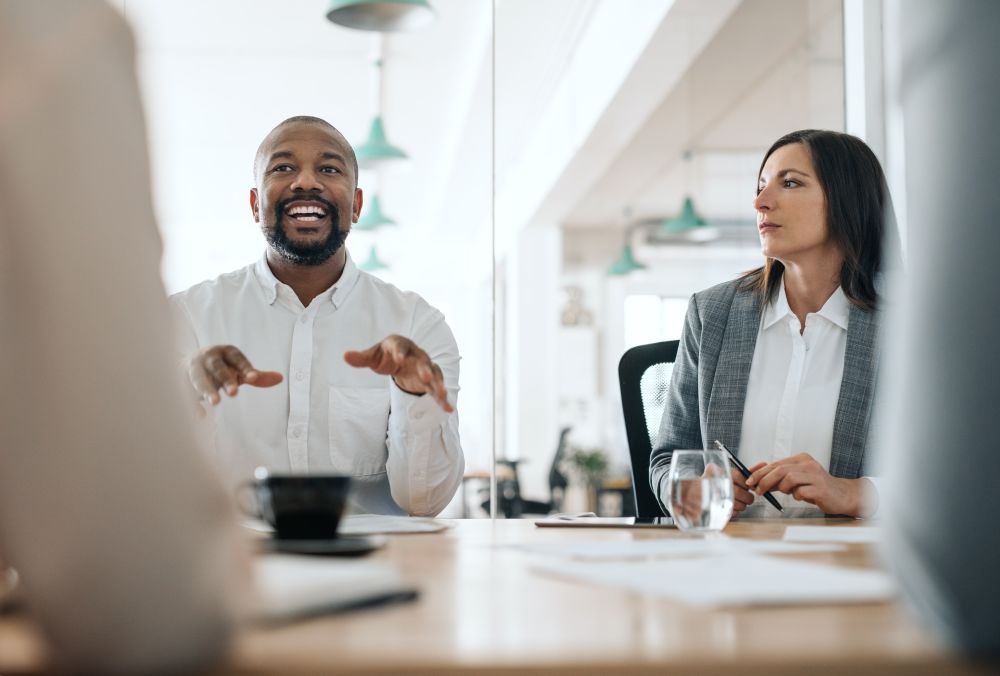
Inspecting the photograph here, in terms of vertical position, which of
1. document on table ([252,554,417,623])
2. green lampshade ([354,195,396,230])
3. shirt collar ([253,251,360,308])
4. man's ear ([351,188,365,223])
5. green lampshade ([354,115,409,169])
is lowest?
document on table ([252,554,417,623])

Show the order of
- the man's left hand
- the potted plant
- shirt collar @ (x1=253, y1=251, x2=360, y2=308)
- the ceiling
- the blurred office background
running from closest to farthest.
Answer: the man's left hand < shirt collar @ (x1=253, y1=251, x2=360, y2=308) < the blurred office background < the ceiling < the potted plant

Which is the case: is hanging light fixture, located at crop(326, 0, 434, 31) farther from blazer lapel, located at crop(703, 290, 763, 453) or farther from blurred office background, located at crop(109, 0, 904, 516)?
blazer lapel, located at crop(703, 290, 763, 453)

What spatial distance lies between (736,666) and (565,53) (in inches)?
219

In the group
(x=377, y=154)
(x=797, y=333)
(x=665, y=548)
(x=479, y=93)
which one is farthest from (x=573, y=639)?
(x=479, y=93)

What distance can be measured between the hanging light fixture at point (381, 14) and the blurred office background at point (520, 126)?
0.97 feet

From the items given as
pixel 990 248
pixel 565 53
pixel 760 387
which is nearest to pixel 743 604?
pixel 990 248

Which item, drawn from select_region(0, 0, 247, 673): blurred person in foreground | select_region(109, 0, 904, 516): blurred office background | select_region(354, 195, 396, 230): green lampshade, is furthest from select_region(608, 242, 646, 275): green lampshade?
select_region(0, 0, 247, 673): blurred person in foreground

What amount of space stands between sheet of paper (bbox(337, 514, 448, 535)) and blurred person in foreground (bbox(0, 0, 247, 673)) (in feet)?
2.56

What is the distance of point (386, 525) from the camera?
140 cm

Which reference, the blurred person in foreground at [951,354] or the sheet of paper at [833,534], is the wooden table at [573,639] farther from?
the sheet of paper at [833,534]

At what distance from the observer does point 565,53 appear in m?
5.75

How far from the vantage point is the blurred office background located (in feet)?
10.5

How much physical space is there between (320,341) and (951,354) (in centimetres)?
194

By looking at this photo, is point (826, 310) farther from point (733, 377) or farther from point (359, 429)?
point (359, 429)
